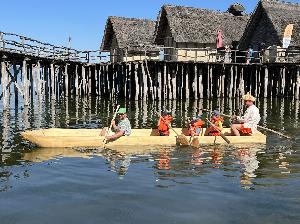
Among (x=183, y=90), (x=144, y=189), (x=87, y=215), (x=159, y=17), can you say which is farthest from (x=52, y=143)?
(x=159, y=17)

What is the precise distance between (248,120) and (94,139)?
4.88 metres

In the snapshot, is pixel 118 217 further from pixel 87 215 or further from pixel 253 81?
pixel 253 81

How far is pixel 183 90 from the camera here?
3316cm

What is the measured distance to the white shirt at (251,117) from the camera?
13.7 m

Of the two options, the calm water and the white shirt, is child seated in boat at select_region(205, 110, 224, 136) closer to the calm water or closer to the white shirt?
the white shirt

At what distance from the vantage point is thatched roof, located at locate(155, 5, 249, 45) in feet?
109

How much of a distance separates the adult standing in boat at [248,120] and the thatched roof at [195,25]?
19523 millimetres

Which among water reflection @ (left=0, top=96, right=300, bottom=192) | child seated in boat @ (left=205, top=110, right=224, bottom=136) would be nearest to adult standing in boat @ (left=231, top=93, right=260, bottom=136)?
child seated in boat @ (left=205, top=110, right=224, bottom=136)

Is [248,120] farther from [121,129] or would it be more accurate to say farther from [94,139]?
[94,139]

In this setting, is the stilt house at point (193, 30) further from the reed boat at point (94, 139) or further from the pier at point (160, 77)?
the reed boat at point (94, 139)

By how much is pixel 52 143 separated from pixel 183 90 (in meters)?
21.5

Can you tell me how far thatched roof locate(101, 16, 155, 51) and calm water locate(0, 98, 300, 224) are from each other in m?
23.8

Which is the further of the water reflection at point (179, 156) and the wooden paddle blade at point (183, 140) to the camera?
the wooden paddle blade at point (183, 140)

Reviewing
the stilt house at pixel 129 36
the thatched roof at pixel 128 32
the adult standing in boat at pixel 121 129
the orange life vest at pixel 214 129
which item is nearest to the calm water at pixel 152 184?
the adult standing in boat at pixel 121 129
